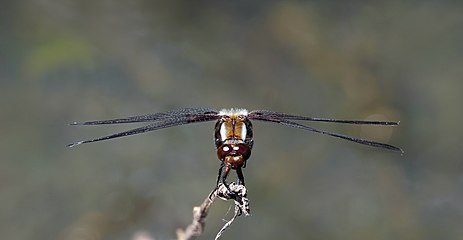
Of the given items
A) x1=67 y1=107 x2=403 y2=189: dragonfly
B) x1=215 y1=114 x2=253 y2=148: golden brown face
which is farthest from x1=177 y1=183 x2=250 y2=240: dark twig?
x1=215 y1=114 x2=253 y2=148: golden brown face

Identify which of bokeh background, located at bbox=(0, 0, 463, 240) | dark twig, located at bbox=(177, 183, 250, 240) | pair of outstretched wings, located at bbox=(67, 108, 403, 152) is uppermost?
bokeh background, located at bbox=(0, 0, 463, 240)

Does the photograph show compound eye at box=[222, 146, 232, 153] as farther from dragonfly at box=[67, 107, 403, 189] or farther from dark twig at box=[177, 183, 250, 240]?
dark twig at box=[177, 183, 250, 240]

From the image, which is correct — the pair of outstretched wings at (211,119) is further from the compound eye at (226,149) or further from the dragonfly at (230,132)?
the compound eye at (226,149)

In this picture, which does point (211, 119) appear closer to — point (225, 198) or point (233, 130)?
point (233, 130)

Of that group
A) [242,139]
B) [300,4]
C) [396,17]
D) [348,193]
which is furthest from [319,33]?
[242,139]

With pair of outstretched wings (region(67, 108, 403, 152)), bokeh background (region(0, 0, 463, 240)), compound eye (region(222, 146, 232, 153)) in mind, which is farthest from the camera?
bokeh background (region(0, 0, 463, 240))

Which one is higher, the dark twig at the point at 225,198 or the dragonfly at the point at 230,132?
the dragonfly at the point at 230,132

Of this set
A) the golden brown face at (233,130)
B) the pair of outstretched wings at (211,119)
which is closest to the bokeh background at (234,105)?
the pair of outstretched wings at (211,119)

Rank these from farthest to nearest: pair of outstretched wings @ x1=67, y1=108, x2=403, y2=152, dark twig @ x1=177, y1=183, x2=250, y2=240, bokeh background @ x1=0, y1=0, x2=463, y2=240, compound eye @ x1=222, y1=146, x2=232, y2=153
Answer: bokeh background @ x1=0, y1=0, x2=463, y2=240
pair of outstretched wings @ x1=67, y1=108, x2=403, y2=152
compound eye @ x1=222, y1=146, x2=232, y2=153
dark twig @ x1=177, y1=183, x2=250, y2=240
